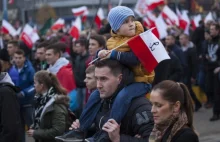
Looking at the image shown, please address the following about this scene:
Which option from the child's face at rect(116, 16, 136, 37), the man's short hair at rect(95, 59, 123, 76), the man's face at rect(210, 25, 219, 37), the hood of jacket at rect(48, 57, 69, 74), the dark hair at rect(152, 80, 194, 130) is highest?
the child's face at rect(116, 16, 136, 37)

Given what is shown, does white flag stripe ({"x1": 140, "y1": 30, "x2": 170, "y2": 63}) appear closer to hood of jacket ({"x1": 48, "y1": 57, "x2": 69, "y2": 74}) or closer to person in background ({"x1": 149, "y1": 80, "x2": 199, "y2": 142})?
person in background ({"x1": 149, "y1": 80, "x2": 199, "y2": 142})

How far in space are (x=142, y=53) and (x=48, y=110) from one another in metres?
2.11

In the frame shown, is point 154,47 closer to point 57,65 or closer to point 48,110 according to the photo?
point 48,110

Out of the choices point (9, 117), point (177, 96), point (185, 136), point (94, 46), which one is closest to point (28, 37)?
point (94, 46)

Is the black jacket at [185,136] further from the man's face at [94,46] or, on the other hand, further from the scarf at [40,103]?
the man's face at [94,46]

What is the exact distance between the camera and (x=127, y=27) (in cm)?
427

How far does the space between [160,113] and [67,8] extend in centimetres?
6117

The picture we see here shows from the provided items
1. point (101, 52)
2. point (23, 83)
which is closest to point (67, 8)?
point (23, 83)

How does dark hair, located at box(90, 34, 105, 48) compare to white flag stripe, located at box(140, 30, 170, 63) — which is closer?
white flag stripe, located at box(140, 30, 170, 63)

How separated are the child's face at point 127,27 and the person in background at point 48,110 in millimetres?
1989

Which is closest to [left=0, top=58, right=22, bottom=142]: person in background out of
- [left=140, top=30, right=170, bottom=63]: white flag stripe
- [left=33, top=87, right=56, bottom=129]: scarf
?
[left=33, top=87, right=56, bottom=129]: scarf

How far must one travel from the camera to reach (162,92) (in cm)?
379

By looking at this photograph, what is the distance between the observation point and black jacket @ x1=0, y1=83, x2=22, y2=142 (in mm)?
5320

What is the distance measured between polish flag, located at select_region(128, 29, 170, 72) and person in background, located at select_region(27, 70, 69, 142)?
6.56ft
